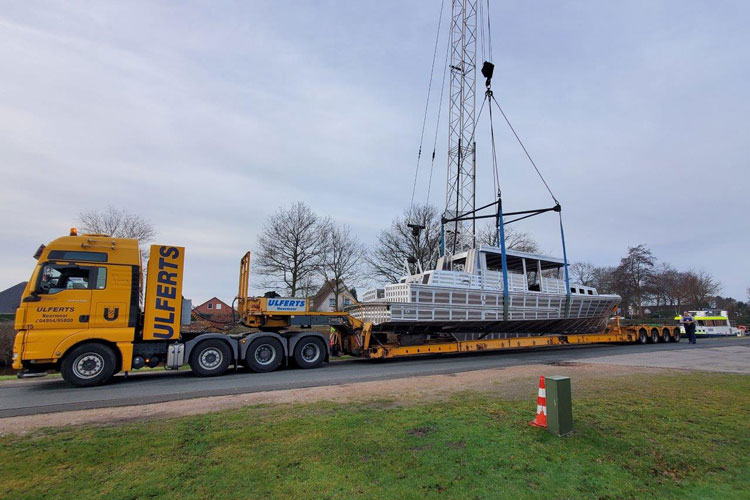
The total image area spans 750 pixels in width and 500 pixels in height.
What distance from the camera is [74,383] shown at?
9.56 metres

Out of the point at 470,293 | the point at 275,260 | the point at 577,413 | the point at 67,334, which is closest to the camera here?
the point at 577,413

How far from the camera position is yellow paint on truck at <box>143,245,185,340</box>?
10.7 meters

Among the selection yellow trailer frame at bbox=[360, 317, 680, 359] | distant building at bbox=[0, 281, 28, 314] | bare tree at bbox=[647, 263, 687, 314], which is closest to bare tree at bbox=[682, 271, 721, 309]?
bare tree at bbox=[647, 263, 687, 314]

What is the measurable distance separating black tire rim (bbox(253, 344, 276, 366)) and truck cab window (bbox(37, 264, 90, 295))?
4.61 metres

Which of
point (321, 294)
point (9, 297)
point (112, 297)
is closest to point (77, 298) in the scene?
point (112, 297)

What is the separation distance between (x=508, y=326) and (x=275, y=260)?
66.9 feet

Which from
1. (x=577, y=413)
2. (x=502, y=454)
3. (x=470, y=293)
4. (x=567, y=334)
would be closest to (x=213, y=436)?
(x=502, y=454)

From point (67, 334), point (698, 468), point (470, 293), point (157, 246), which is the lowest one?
point (698, 468)

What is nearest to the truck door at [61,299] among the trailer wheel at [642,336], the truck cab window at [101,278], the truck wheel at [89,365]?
the truck cab window at [101,278]

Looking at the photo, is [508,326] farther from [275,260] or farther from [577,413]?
[275,260]

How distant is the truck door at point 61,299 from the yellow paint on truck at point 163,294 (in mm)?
1310

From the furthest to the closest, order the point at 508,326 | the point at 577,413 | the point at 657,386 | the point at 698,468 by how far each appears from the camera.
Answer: the point at 508,326, the point at 657,386, the point at 577,413, the point at 698,468

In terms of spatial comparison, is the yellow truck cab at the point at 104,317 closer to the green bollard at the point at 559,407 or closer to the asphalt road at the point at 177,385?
the asphalt road at the point at 177,385

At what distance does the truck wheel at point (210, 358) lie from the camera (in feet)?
36.7
